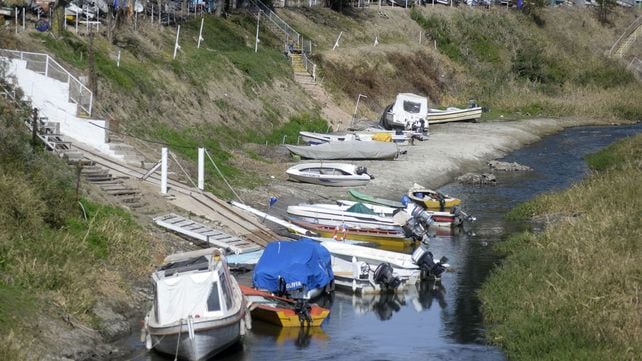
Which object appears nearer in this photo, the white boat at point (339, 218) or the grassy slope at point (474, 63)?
the white boat at point (339, 218)

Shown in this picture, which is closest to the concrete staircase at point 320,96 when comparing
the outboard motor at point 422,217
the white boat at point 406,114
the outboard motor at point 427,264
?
the white boat at point 406,114

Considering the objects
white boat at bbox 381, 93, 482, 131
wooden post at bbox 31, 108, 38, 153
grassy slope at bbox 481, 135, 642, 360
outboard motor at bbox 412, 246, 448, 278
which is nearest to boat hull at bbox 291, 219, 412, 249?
grassy slope at bbox 481, 135, 642, 360

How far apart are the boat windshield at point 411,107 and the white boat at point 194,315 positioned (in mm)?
44703

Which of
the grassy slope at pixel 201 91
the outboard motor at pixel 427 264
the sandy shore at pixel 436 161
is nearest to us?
the outboard motor at pixel 427 264

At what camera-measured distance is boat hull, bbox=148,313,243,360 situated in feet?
86.1

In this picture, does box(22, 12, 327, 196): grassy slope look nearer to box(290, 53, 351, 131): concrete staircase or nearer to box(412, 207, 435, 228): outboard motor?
box(290, 53, 351, 131): concrete staircase

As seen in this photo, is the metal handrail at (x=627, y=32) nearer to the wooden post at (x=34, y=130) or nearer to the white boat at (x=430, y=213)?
the white boat at (x=430, y=213)

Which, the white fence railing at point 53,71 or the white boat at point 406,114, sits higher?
the white fence railing at point 53,71

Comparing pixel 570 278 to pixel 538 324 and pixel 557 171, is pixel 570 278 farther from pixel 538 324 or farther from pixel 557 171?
pixel 557 171

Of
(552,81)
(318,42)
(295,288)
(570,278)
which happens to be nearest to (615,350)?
(570,278)

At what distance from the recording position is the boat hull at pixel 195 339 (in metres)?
26.2

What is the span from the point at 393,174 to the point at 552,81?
49.1 meters

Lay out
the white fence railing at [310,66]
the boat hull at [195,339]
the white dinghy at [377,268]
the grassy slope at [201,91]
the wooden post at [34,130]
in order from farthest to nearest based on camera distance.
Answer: the white fence railing at [310,66] → the grassy slope at [201,91] → the wooden post at [34,130] → the white dinghy at [377,268] → the boat hull at [195,339]

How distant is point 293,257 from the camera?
3300 centimetres
